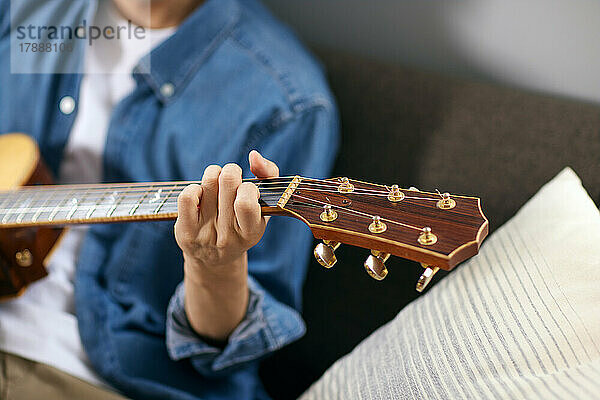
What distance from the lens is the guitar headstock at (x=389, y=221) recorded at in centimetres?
54

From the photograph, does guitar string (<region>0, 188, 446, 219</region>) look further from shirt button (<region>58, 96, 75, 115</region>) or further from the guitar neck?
shirt button (<region>58, 96, 75, 115</region>)

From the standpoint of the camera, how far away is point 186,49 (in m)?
1.05

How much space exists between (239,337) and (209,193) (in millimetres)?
281

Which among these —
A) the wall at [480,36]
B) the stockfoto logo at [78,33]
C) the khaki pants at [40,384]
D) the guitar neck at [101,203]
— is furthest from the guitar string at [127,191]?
the wall at [480,36]

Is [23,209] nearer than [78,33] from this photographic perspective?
Yes

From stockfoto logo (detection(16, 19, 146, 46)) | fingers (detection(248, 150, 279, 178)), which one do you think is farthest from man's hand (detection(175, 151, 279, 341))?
stockfoto logo (detection(16, 19, 146, 46))

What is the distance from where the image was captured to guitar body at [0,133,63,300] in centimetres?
94

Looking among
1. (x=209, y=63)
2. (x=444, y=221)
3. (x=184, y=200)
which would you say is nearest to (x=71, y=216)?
(x=184, y=200)

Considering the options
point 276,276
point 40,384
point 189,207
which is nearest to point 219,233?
point 189,207

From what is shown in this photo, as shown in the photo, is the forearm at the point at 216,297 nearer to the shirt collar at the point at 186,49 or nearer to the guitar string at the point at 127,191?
the guitar string at the point at 127,191

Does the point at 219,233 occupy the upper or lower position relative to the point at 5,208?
upper

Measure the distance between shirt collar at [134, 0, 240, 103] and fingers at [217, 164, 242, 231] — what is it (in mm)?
468

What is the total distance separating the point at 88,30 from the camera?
1128mm

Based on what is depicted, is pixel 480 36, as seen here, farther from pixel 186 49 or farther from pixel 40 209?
pixel 40 209
